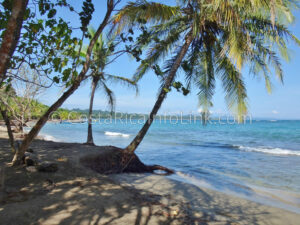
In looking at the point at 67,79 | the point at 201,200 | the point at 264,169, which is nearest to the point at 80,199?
the point at 67,79

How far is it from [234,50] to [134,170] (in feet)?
14.6

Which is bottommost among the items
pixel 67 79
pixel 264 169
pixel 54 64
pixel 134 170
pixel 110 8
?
pixel 264 169

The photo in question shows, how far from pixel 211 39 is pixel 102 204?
20.7ft

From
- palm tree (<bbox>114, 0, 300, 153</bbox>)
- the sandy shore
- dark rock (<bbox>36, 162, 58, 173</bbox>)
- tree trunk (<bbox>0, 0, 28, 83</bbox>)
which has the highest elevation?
palm tree (<bbox>114, 0, 300, 153</bbox>)

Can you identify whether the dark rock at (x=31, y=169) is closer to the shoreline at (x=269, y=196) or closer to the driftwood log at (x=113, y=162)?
the driftwood log at (x=113, y=162)

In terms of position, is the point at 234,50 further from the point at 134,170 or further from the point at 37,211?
the point at 37,211

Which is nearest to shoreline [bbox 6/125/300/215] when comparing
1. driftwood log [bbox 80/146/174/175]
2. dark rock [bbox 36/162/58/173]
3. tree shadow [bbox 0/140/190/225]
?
driftwood log [bbox 80/146/174/175]

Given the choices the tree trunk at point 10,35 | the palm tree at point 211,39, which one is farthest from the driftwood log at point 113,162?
the tree trunk at point 10,35

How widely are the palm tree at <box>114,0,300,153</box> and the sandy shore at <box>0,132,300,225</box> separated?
234 centimetres

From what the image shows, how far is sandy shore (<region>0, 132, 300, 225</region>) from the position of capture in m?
2.95

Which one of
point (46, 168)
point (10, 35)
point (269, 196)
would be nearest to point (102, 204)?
point (46, 168)

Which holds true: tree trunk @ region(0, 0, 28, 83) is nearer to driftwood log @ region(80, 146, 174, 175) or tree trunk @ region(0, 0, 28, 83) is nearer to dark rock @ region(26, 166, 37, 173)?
dark rock @ region(26, 166, 37, 173)

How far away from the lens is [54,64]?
3.38 metres

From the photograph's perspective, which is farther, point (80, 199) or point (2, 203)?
point (80, 199)
